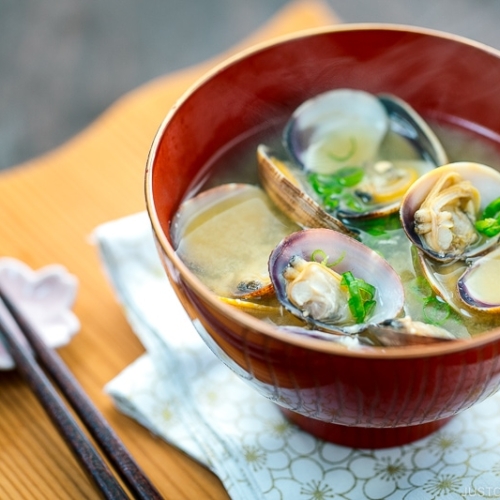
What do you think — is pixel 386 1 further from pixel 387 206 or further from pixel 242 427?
pixel 242 427

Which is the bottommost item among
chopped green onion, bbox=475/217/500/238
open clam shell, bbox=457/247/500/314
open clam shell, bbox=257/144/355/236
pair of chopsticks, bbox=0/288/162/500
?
pair of chopsticks, bbox=0/288/162/500

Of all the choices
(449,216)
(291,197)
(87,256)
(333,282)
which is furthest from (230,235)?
(87,256)

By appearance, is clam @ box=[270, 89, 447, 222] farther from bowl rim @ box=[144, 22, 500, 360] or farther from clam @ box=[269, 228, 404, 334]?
bowl rim @ box=[144, 22, 500, 360]

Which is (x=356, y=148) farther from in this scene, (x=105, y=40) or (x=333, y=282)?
(x=105, y=40)

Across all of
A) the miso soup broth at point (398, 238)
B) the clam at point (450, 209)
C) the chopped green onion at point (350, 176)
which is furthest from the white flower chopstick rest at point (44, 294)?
the clam at point (450, 209)

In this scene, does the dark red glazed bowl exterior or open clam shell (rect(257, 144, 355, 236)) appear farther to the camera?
open clam shell (rect(257, 144, 355, 236))

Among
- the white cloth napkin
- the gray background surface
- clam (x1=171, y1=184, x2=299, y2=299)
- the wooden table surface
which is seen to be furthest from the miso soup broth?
the gray background surface
